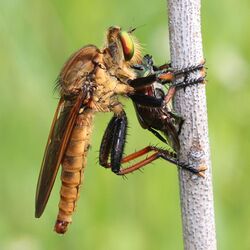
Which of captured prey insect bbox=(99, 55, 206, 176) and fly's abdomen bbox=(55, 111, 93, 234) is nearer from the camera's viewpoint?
captured prey insect bbox=(99, 55, 206, 176)

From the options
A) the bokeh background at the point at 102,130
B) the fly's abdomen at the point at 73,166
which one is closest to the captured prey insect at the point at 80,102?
the fly's abdomen at the point at 73,166

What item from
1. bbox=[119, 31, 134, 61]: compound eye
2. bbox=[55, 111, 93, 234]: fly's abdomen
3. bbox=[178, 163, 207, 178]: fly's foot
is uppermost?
bbox=[119, 31, 134, 61]: compound eye

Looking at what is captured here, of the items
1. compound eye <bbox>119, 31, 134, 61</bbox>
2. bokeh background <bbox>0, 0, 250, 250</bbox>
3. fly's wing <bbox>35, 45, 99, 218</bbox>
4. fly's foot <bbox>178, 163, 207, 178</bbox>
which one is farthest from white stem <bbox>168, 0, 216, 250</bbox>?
bokeh background <bbox>0, 0, 250, 250</bbox>

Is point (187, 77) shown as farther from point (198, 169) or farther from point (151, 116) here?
point (151, 116)

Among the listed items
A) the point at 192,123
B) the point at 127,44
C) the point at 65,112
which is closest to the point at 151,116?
the point at 127,44

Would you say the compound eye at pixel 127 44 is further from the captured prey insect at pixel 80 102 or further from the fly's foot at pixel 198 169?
the fly's foot at pixel 198 169

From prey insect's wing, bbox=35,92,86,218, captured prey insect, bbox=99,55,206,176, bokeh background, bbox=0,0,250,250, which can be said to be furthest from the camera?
bokeh background, bbox=0,0,250,250

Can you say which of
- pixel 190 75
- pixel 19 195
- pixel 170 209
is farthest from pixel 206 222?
pixel 19 195

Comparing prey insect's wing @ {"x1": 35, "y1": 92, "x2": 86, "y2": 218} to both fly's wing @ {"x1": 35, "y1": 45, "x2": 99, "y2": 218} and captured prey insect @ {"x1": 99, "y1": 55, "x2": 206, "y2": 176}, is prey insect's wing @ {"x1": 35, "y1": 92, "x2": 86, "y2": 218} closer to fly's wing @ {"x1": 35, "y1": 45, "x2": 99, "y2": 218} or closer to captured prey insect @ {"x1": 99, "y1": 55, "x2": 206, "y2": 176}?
fly's wing @ {"x1": 35, "y1": 45, "x2": 99, "y2": 218}
